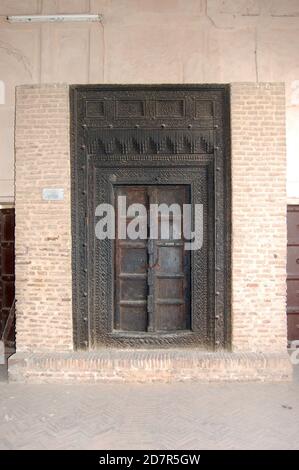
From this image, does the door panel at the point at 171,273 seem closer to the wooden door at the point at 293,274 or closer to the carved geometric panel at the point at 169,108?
the carved geometric panel at the point at 169,108

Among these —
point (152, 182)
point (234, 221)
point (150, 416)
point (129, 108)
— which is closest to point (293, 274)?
point (234, 221)

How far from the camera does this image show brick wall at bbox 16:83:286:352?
489cm

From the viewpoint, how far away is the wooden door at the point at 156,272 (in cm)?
516

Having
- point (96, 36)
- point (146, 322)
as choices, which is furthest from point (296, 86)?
point (146, 322)

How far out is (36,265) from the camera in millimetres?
4977

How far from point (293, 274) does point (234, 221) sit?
1.58 metres

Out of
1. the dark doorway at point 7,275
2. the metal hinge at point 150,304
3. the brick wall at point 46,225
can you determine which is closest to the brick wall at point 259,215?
the metal hinge at point 150,304

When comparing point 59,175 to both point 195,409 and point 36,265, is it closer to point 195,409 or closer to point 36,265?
point 36,265

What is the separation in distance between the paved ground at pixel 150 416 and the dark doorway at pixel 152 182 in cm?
76

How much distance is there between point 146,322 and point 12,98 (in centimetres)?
388

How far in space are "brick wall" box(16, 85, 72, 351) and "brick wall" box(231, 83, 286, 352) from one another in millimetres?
2431

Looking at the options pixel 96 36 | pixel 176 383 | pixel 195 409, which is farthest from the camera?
pixel 96 36

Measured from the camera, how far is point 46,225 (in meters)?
4.98

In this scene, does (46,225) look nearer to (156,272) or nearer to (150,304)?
(156,272)
